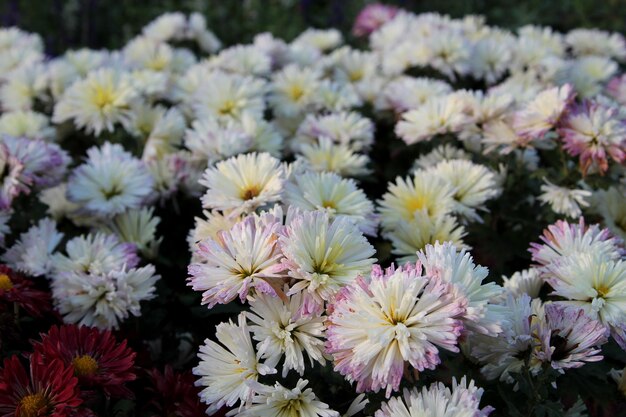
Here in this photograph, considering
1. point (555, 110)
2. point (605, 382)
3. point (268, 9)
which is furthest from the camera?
point (268, 9)

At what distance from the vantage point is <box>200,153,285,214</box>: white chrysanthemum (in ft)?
5.60

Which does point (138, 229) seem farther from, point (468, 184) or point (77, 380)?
point (468, 184)

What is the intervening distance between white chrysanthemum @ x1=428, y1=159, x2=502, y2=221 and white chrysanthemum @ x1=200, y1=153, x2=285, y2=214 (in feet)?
1.73

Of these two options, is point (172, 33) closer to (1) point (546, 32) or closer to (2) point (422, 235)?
(1) point (546, 32)

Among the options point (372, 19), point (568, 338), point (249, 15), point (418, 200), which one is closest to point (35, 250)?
point (418, 200)

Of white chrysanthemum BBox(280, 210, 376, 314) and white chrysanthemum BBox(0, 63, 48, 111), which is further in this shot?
white chrysanthemum BBox(0, 63, 48, 111)

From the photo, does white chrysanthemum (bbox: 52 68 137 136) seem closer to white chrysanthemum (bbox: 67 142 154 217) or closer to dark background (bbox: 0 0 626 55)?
white chrysanthemum (bbox: 67 142 154 217)

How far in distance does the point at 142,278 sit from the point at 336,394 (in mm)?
630

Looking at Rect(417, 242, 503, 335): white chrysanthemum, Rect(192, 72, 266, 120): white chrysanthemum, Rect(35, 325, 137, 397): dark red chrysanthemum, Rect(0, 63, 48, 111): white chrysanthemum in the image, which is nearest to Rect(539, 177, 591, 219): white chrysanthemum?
Rect(417, 242, 503, 335): white chrysanthemum

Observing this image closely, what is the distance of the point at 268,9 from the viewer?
518 centimetres

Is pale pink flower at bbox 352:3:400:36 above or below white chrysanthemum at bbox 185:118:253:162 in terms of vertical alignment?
below

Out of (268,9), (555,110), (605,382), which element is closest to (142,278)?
(605,382)

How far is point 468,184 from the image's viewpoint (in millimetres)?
2039

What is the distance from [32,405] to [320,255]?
2.01 feet
